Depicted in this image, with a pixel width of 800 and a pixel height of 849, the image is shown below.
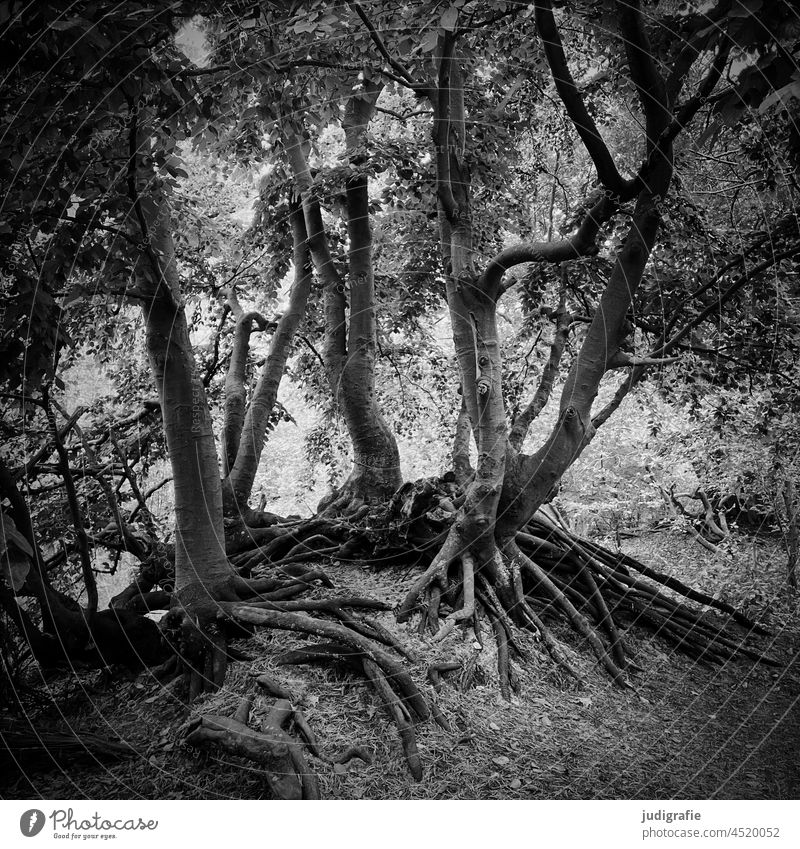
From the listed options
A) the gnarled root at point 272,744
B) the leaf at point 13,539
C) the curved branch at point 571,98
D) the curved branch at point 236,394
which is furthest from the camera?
the curved branch at point 236,394

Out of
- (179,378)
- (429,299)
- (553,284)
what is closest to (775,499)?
(553,284)

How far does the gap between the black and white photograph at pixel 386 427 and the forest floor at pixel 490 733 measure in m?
0.02

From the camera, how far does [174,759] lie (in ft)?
8.75

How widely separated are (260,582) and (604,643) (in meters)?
2.37

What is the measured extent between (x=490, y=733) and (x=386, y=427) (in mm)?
2749

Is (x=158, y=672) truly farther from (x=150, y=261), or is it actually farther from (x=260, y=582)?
(x=150, y=261)

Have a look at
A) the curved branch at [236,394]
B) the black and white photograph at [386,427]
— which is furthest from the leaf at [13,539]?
the curved branch at [236,394]

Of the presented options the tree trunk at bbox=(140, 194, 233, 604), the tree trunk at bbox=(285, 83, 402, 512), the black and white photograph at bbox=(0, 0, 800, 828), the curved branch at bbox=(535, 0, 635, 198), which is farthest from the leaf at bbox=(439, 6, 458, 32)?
the tree trunk at bbox=(285, 83, 402, 512)

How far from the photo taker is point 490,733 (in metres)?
3.01

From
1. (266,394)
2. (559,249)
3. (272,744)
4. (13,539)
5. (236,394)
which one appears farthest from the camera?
(236,394)

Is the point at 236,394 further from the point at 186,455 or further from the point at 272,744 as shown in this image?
the point at 272,744

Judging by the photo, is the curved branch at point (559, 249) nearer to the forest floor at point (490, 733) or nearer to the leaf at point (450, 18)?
the leaf at point (450, 18)

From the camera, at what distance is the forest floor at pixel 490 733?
2582 millimetres

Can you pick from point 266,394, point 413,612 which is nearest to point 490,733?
point 413,612
